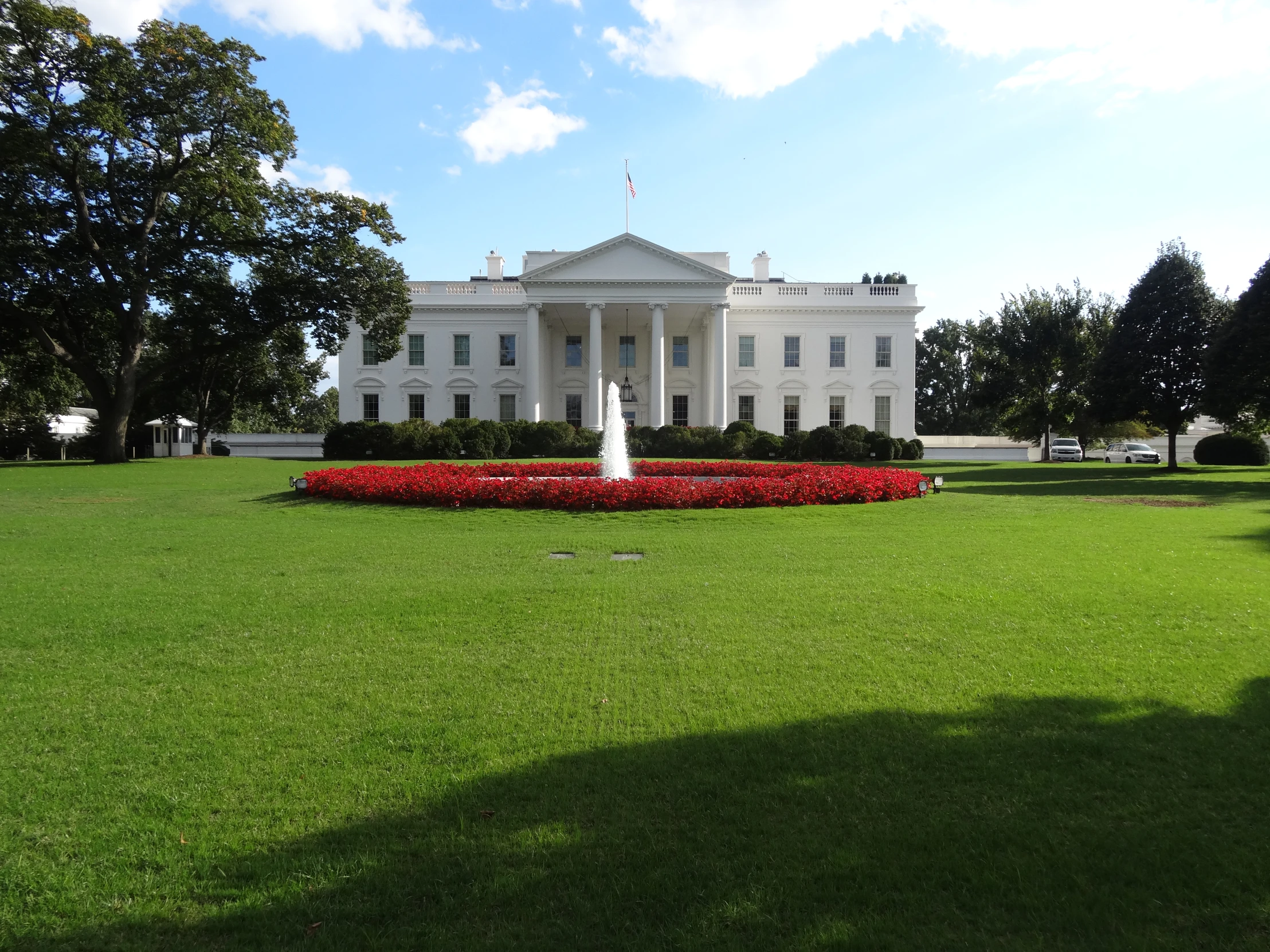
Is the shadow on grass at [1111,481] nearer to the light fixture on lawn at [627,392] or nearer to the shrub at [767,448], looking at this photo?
the shrub at [767,448]

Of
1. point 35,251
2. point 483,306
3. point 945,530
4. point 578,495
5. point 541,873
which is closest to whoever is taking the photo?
point 541,873

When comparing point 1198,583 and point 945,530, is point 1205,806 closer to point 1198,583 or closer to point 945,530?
point 1198,583

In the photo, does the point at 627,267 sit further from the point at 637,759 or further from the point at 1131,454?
the point at 637,759

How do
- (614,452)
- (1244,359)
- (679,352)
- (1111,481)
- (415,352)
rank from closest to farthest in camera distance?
(614,452) < (1244,359) < (1111,481) < (415,352) < (679,352)

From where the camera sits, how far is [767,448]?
38094 mm

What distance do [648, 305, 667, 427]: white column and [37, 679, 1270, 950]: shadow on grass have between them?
39145 mm

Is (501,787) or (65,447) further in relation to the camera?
(65,447)

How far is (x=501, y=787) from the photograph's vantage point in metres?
3.66

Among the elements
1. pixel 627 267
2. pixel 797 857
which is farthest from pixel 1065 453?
pixel 797 857

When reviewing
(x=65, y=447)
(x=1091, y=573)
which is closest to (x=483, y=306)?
(x=65, y=447)

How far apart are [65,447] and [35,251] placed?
2952 cm

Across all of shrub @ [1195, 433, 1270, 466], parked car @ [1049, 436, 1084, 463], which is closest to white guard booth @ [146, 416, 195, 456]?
parked car @ [1049, 436, 1084, 463]

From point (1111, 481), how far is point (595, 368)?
2680cm

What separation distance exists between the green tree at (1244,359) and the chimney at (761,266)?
32.0m
